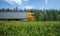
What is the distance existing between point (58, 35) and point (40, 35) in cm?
36

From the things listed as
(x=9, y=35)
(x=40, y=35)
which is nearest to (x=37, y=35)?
(x=40, y=35)

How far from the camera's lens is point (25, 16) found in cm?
826

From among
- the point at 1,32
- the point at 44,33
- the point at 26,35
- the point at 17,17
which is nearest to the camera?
the point at 26,35

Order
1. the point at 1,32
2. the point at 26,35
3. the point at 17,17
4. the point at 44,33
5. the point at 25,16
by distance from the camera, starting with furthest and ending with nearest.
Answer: the point at 25,16 < the point at 17,17 < the point at 1,32 < the point at 44,33 < the point at 26,35

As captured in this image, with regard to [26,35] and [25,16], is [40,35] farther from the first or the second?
[25,16]

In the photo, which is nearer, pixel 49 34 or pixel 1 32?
pixel 49 34

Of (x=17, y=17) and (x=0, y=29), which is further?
(x=17, y=17)

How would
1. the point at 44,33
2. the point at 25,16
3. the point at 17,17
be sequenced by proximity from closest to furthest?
the point at 44,33
the point at 17,17
the point at 25,16

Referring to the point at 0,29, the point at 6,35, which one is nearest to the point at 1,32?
the point at 0,29

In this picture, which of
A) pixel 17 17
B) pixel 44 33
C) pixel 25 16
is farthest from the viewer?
pixel 25 16

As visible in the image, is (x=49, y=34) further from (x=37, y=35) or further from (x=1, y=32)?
(x=1, y=32)

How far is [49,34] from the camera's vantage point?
263 cm

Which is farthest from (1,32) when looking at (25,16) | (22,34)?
(25,16)

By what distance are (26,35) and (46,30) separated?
0.45 metres
